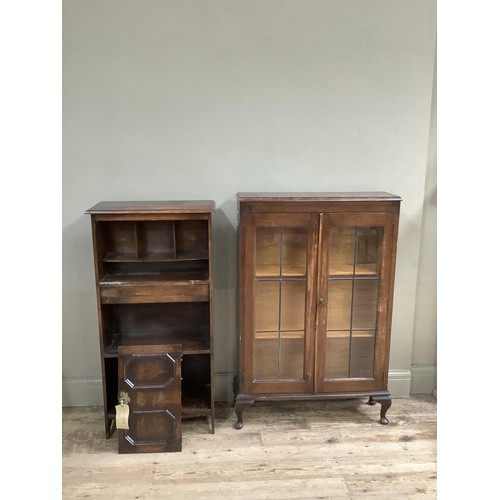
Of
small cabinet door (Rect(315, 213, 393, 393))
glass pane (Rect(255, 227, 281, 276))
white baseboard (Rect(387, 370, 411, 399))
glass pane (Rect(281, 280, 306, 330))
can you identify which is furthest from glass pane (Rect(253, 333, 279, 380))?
white baseboard (Rect(387, 370, 411, 399))

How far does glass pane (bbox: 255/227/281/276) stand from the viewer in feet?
8.05

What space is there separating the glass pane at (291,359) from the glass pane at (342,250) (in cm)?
45

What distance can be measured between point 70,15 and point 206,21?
0.71 m

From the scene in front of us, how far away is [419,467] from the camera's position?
2311mm

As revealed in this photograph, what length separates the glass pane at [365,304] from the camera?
2.56 meters

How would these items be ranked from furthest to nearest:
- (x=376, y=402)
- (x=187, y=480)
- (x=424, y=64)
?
1. (x=376, y=402)
2. (x=424, y=64)
3. (x=187, y=480)

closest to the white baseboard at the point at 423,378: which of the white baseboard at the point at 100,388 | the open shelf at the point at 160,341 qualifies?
the white baseboard at the point at 100,388

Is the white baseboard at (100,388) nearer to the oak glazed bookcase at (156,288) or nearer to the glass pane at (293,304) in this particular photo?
the oak glazed bookcase at (156,288)

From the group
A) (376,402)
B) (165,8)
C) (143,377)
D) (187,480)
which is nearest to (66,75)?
(165,8)

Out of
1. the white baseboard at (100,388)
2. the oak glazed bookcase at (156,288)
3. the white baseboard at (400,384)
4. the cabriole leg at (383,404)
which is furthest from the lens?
the white baseboard at (400,384)

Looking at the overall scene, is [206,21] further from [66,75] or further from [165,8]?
[66,75]

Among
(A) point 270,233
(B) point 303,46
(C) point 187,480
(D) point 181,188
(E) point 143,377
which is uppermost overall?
(B) point 303,46

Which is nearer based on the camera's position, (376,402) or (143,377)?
(143,377)

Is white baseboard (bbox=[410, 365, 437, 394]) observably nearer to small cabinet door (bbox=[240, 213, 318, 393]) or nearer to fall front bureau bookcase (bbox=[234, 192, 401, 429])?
fall front bureau bookcase (bbox=[234, 192, 401, 429])
